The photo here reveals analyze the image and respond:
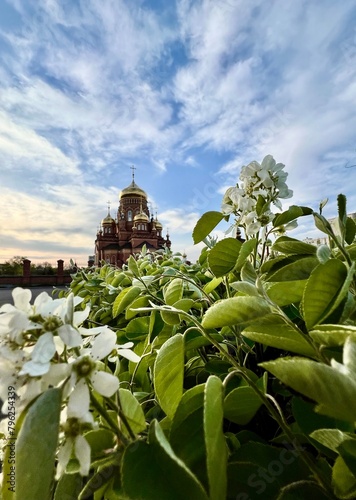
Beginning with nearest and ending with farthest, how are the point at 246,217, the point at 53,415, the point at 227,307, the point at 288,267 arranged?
the point at 53,415 < the point at 227,307 < the point at 288,267 < the point at 246,217

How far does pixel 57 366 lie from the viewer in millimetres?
285

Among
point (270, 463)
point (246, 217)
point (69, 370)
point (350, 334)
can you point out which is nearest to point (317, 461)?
point (270, 463)

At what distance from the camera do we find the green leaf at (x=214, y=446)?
9.4 inches

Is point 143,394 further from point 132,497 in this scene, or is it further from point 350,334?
point 350,334

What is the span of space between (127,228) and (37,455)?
27990 millimetres

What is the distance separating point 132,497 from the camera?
0.83 ft

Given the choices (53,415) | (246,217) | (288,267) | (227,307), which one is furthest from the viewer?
(246,217)

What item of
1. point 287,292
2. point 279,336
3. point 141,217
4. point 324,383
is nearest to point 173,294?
point 287,292

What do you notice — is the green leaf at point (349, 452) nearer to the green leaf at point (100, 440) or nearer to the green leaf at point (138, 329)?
the green leaf at point (100, 440)

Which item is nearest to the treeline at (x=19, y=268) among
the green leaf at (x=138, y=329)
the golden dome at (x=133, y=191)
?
the golden dome at (x=133, y=191)

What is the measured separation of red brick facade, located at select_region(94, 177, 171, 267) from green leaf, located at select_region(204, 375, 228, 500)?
25353 mm

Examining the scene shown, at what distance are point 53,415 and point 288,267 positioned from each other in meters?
0.35

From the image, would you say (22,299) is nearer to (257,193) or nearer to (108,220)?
A: (257,193)

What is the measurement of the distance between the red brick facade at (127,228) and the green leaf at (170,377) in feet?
82.7
